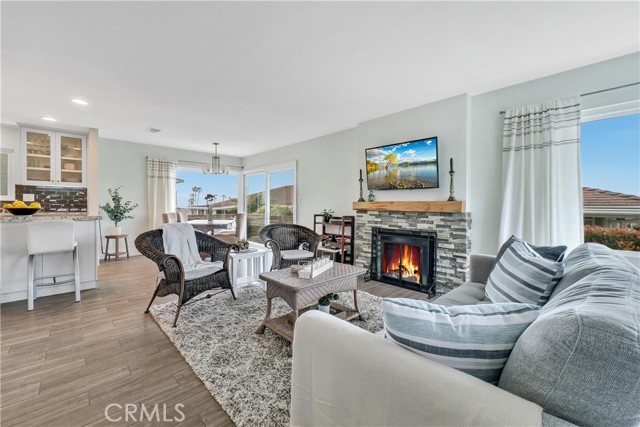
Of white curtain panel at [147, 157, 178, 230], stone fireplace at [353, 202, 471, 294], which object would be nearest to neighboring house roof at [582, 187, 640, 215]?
stone fireplace at [353, 202, 471, 294]

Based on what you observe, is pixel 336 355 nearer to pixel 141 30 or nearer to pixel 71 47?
pixel 141 30

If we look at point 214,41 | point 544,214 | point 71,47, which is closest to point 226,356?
point 214,41

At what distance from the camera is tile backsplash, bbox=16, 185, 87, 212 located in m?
4.88

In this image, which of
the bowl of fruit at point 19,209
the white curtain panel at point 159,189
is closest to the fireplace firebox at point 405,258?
the bowl of fruit at point 19,209

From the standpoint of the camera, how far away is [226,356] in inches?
80.8

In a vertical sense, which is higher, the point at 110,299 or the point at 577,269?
the point at 577,269

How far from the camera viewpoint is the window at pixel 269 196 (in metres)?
6.29

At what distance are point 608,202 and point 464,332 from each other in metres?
2.97

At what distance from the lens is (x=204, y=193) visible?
7.29 m

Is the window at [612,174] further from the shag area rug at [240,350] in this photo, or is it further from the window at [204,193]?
the window at [204,193]

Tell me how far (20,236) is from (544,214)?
5.66 m

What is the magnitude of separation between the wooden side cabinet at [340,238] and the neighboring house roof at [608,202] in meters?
2.83

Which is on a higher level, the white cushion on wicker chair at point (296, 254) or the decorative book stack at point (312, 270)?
the decorative book stack at point (312, 270)

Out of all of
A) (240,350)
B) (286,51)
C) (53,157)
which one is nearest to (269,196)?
(53,157)
